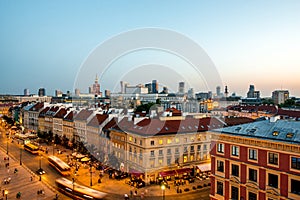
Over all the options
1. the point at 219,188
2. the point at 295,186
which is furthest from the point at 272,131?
the point at 219,188

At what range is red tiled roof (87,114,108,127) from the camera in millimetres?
68438

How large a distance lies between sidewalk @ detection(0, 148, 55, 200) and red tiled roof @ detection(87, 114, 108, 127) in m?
18.4

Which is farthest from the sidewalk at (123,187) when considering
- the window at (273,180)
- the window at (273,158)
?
the window at (273,158)

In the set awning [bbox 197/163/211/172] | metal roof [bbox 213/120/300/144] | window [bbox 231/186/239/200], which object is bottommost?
awning [bbox 197/163/211/172]

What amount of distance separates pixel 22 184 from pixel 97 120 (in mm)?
25311

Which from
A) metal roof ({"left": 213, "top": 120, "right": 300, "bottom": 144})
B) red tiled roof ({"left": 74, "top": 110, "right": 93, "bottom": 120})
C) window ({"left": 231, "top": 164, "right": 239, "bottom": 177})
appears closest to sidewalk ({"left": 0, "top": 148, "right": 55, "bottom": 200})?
red tiled roof ({"left": 74, "top": 110, "right": 93, "bottom": 120})

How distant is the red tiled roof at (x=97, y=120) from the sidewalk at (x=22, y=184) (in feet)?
60.4

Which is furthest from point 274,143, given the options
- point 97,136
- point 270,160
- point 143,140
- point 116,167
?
point 97,136

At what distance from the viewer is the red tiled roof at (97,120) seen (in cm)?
6844

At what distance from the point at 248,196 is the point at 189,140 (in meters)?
22.6

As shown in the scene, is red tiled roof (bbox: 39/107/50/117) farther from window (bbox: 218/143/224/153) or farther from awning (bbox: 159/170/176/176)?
window (bbox: 218/143/224/153)

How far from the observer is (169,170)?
49.8m

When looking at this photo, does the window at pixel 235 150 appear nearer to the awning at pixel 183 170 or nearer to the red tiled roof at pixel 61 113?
the awning at pixel 183 170

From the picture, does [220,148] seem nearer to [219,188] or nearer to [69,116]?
[219,188]
